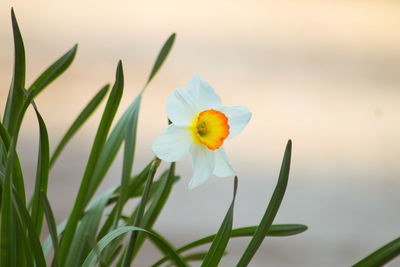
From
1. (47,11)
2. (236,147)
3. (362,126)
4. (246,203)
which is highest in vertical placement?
(362,126)

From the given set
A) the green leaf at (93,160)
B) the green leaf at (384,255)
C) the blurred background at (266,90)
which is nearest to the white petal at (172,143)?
the green leaf at (93,160)

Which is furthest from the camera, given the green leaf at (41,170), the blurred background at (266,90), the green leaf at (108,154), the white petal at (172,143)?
the blurred background at (266,90)

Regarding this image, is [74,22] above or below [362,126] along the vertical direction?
below

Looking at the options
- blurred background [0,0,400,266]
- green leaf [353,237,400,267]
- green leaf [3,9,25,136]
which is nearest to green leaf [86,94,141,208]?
green leaf [3,9,25,136]

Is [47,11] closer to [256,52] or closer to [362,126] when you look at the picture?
[256,52]

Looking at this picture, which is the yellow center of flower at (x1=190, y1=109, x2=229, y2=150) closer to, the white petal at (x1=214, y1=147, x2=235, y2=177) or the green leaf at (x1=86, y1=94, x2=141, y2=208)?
the white petal at (x1=214, y1=147, x2=235, y2=177)

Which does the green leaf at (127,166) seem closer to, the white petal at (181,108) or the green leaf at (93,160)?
the green leaf at (93,160)

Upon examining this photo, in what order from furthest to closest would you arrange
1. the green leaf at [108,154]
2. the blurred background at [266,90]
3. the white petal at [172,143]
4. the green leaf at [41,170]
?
the blurred background at [266,90]
the green leaf at [108,154]
the green leaf at [41,170]
the white petal at [172,143]

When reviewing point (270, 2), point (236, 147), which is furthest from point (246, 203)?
point (270, 2)
